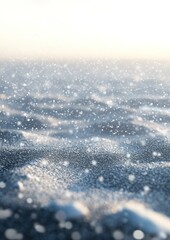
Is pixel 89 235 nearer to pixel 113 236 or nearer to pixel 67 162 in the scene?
pixel 113 236

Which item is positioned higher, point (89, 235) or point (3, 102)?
point (89, 235)

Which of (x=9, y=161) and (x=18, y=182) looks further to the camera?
(x=9, y=161)

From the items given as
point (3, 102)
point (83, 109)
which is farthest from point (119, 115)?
point (3, 102)

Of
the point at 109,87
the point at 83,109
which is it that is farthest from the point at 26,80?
the point at 83,109

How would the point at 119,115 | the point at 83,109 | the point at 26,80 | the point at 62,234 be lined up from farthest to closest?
the point at 26,80 → the point at 83,109 → the point at 119,115 → the point at 62,234

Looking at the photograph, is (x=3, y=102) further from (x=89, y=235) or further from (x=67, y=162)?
(x=89, y=235)

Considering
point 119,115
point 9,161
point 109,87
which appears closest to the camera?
point 9,161
